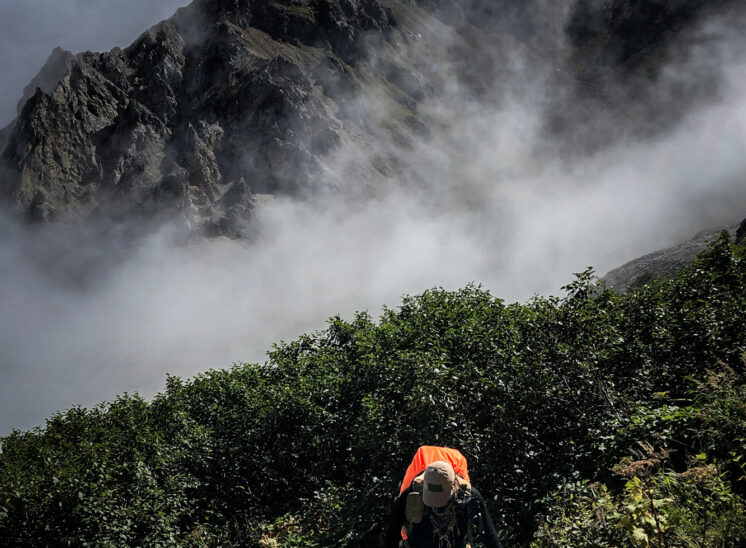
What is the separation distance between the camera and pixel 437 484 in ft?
16.1

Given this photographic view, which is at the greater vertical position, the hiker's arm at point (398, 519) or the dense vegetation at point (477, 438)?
the dense vegetation at point (477, 438)

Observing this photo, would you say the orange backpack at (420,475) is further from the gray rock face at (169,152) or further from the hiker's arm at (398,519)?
the gray rock face at (169,152)

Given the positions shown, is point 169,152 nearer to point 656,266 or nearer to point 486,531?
point 656,266

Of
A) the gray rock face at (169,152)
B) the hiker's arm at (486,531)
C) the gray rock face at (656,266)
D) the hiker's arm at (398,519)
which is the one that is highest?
the gray rock face at (169,152)

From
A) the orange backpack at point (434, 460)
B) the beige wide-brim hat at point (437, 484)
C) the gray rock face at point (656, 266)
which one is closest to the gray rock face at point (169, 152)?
the gray rock face at point (656, 266)

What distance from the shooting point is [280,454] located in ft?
57.4

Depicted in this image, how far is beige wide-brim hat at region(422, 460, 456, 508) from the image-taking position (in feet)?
16.1

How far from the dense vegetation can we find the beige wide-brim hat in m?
1.85

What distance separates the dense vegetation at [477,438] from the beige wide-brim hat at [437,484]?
1847 mm

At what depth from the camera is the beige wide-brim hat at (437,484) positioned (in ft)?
16.1

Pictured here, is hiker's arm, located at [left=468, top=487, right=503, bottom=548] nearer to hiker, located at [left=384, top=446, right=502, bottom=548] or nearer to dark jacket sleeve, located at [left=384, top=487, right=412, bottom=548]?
hiker, located at [left=384, top=446, right=502, bottom=548]

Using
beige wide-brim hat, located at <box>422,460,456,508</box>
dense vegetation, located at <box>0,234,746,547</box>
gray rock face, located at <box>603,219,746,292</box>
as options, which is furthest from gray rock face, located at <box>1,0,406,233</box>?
beige wide-brim hat, located at <box>422,460,456,508</box>

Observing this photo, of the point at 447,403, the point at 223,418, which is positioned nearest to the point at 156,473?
the point at 223,418

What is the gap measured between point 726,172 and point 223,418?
582 feet
